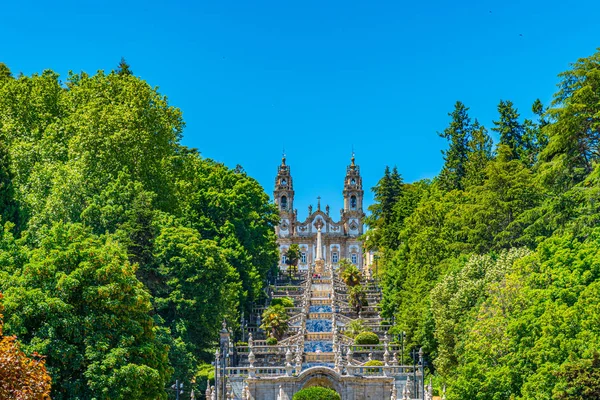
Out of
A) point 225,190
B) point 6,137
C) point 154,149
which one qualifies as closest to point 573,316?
point 154,149

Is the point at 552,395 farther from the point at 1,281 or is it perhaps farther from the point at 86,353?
the point at 1,281

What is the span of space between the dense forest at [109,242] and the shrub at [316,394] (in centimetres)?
497

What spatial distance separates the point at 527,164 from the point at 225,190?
63.1ft

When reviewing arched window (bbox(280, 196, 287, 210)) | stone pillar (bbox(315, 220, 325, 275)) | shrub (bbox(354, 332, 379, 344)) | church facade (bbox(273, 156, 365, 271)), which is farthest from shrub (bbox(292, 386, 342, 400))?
arched window (bbox(280, 196, 287, 210))

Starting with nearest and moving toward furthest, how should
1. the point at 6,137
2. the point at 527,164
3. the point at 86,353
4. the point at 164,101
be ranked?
the point at 86,353, the point at 6,137, the point at 164,101, the point at 527,164

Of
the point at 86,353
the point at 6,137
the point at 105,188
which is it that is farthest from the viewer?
the point at 6,137

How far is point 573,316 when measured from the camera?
2834 cm

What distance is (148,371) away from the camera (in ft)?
90.1

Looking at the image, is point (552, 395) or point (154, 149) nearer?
point (552, 395)

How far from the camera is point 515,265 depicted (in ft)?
120

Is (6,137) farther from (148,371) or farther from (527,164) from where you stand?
(527,164)

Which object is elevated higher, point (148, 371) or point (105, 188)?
point (105, 188)

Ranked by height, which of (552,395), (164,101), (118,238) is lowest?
(552,395)

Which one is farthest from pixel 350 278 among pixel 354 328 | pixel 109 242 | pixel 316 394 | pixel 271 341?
pixel 109 242
